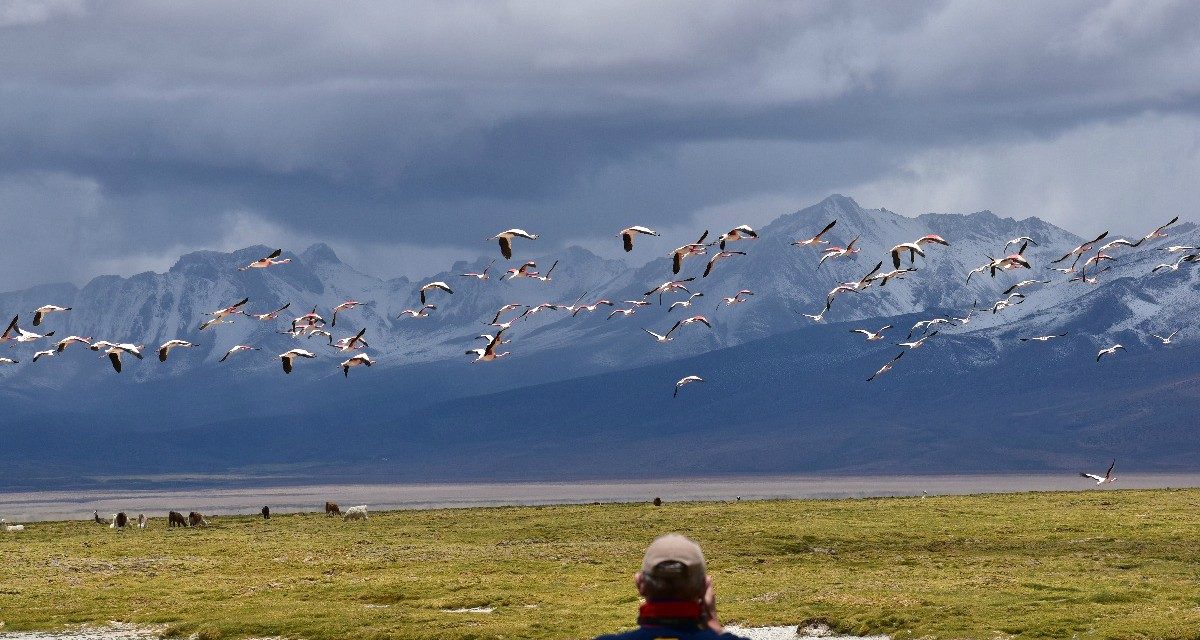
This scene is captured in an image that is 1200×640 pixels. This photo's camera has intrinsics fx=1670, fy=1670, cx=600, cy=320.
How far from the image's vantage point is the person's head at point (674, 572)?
12.3 metres

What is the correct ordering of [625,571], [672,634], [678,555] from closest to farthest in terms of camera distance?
[678,555] → [672,634] → [625,571]

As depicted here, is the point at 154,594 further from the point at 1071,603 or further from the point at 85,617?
the point at 1071,603

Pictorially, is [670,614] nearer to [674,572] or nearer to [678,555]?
[674,572]

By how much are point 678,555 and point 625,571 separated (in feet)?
130

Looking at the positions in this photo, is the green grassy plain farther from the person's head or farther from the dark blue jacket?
the person's head

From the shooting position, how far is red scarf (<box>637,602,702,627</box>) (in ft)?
41.2

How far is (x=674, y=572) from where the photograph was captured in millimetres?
12430

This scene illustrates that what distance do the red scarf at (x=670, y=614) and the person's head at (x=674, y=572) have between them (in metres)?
0.06

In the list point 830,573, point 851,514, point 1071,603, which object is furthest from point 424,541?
point 1071,603

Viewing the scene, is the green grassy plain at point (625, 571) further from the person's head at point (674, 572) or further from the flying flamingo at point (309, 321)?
the person's head at point (674, 572)

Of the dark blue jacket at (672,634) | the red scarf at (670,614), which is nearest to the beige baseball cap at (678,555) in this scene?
the red scarf at (670,614)

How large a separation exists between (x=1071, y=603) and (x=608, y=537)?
3226 cm

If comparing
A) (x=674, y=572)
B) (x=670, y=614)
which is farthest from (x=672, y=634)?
(x=674, y=572)

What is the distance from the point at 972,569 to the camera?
48.9m
